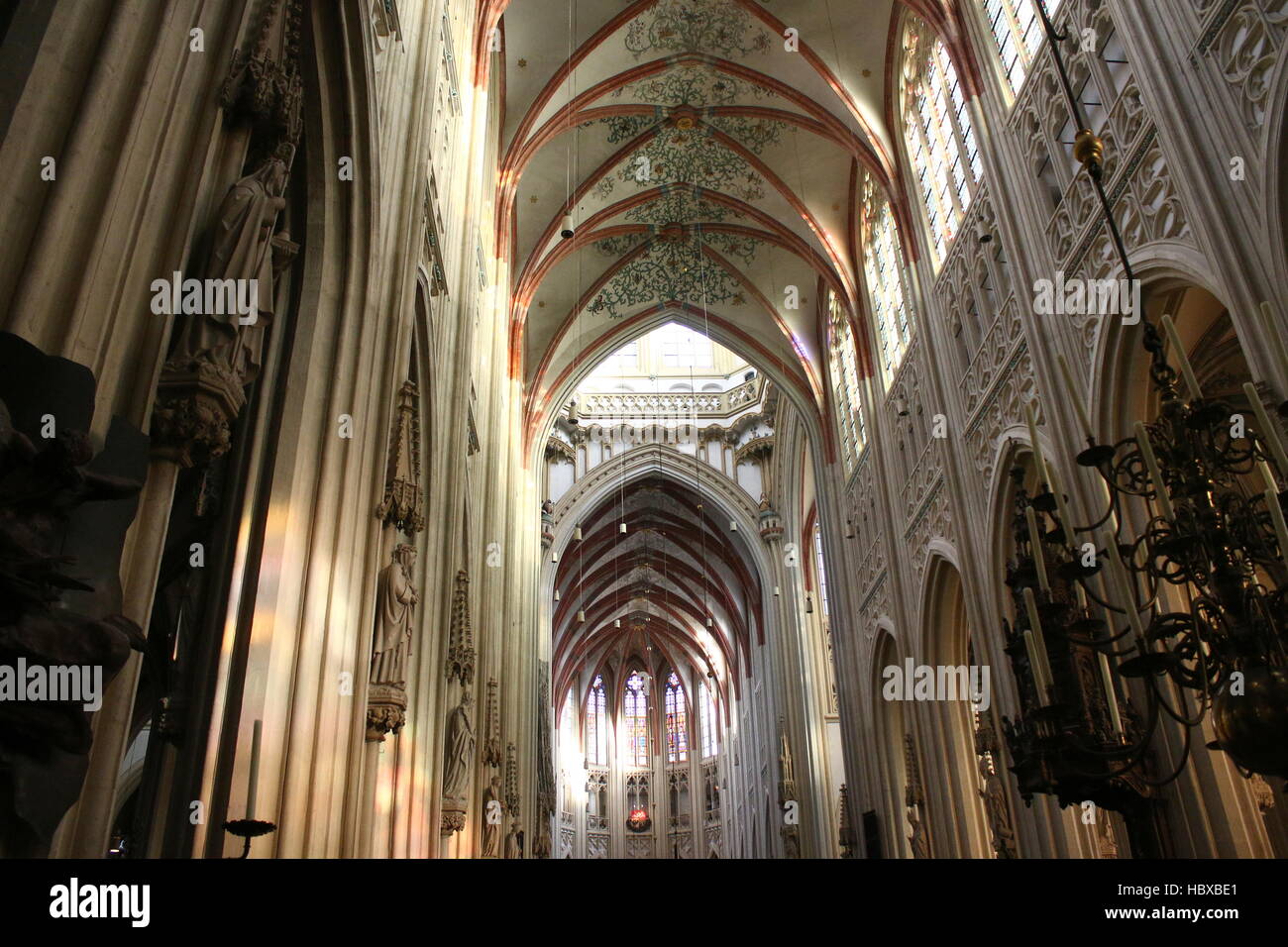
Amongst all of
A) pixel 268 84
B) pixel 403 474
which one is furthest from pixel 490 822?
pixel 268 84

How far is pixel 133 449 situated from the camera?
3.04 metres

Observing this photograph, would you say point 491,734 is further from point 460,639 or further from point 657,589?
point 657,589

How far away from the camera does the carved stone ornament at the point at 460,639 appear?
985 cm

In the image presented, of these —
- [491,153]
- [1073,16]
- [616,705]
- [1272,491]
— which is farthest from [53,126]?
[616,705]

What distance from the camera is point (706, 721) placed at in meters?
44.0

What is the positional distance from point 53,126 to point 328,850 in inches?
154

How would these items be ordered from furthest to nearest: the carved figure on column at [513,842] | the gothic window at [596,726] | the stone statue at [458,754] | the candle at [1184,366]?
the gothic window at [596,726] → the carved figure on column at [513,842] → the stone statue at [458,754] → the candle at [1184,366]

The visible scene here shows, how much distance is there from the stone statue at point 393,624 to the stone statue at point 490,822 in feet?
21.2

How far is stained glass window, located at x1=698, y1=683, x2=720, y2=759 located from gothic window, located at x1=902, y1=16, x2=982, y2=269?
32.1m

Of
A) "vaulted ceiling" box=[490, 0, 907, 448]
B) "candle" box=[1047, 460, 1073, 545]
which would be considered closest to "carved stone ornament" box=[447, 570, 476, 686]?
"candle" box=[1047, 460, 1073, 545]

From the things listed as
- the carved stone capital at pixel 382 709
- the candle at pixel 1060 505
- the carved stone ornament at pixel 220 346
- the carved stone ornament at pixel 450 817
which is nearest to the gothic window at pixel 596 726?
the carved stone ornament at pixel 450 817

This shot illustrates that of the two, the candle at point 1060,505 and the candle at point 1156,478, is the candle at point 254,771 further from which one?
the candle at point 1156,478

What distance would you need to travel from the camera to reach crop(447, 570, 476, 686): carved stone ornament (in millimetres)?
9852

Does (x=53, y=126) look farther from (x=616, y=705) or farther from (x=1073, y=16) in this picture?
(x=616, y=705)
